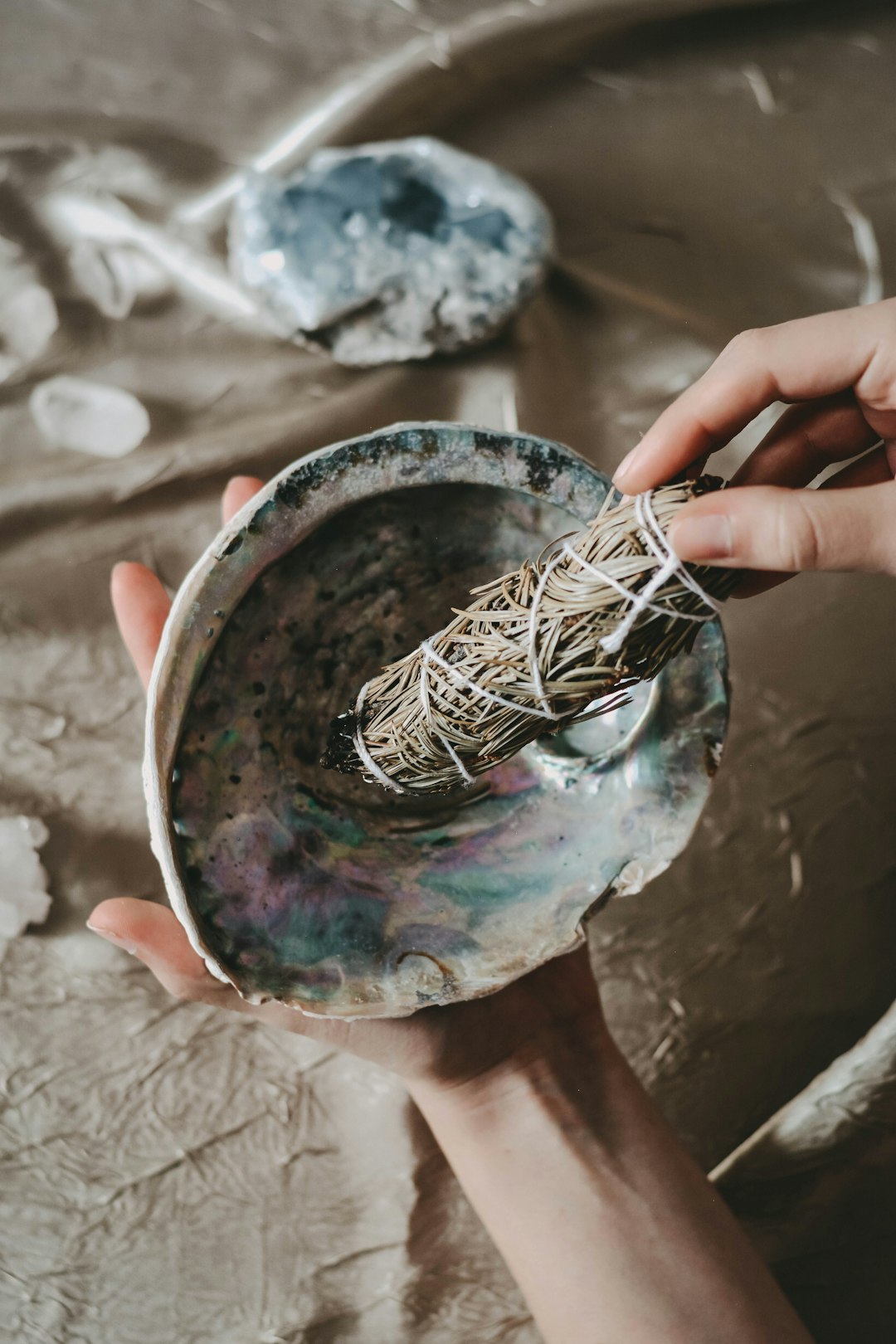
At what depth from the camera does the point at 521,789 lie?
32.8 inches

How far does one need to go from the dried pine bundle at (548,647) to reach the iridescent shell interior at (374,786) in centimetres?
7

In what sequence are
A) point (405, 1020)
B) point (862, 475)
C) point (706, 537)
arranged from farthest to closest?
1. point (405, 1020)
2. point (862, 475)
3. point (706, 537)

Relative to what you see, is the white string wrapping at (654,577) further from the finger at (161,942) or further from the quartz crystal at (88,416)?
the quartz crystal at (88,416)

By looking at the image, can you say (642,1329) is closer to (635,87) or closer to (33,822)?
(33,822)

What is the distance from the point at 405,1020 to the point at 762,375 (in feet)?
1.99

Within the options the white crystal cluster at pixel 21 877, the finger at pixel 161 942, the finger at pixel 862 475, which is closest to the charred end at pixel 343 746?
the finger at pixel 161 942

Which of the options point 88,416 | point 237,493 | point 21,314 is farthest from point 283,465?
point 21,314

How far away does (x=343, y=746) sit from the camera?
0.76 metres

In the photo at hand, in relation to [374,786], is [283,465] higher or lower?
higher

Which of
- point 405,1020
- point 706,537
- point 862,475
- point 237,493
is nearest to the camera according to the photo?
point 706,537

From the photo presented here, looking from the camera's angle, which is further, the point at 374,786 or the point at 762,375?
the point at 374,786

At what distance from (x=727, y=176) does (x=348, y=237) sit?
49cm

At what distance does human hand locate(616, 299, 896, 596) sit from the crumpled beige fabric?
45 centimetres

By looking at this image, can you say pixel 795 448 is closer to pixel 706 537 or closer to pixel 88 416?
pixel 706 537
